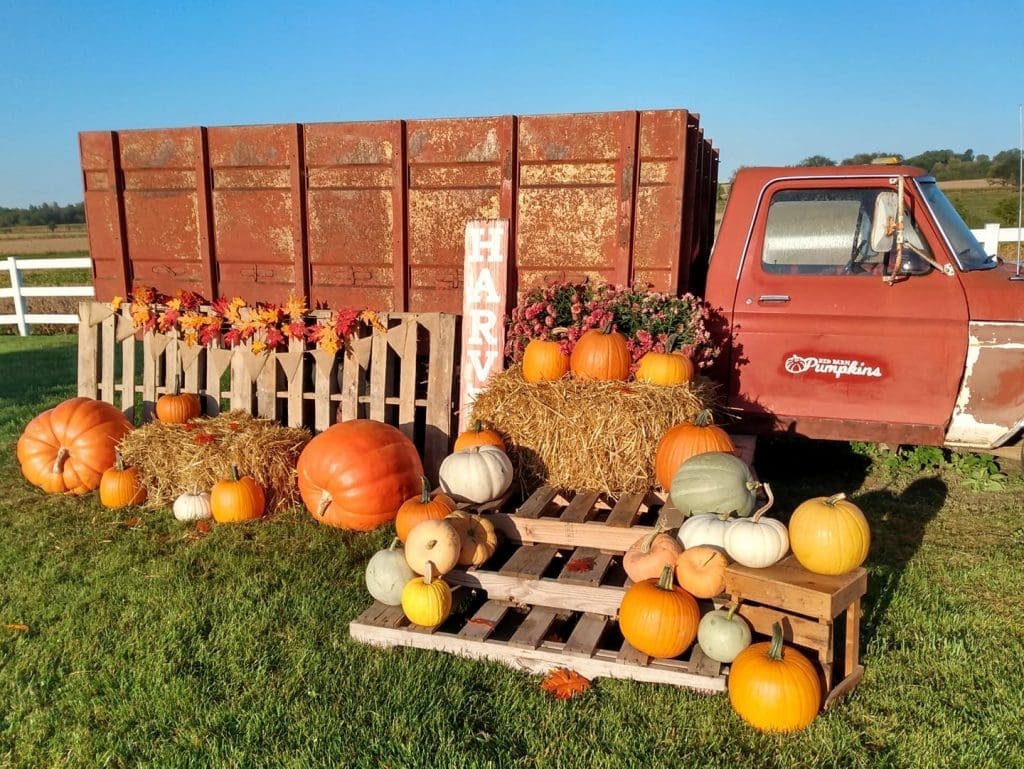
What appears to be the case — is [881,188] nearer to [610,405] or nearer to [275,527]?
[610,405]

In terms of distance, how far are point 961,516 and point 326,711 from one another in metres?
4.29

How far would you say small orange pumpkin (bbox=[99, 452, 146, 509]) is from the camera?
5.18 metres

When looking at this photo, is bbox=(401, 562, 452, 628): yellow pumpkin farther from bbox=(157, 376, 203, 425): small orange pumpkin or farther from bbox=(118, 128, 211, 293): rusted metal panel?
bbox=(118, 128, 211, 293): rusted metal panel

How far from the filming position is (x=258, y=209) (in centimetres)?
589

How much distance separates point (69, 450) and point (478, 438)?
3.18 metres

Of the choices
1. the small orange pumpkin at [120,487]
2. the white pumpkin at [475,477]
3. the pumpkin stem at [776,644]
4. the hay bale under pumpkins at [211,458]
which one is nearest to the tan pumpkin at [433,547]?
the white pumpkin at [475,477]

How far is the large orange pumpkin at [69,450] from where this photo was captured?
5.49 metres

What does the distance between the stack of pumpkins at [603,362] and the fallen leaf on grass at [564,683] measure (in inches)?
82.3

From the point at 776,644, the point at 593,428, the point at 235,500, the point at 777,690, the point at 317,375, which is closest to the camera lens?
the point at 777,690

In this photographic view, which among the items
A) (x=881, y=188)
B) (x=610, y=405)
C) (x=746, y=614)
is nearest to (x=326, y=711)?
(x=746, y=614)

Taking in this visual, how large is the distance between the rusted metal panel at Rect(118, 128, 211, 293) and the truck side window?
14.4ft

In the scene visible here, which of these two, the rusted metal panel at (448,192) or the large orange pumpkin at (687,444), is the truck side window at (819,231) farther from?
the rusted metal panel at (448,192)

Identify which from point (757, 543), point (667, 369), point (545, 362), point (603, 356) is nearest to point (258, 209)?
point (545, 362)

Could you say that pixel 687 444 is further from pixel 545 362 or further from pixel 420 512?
pixel 420 512
